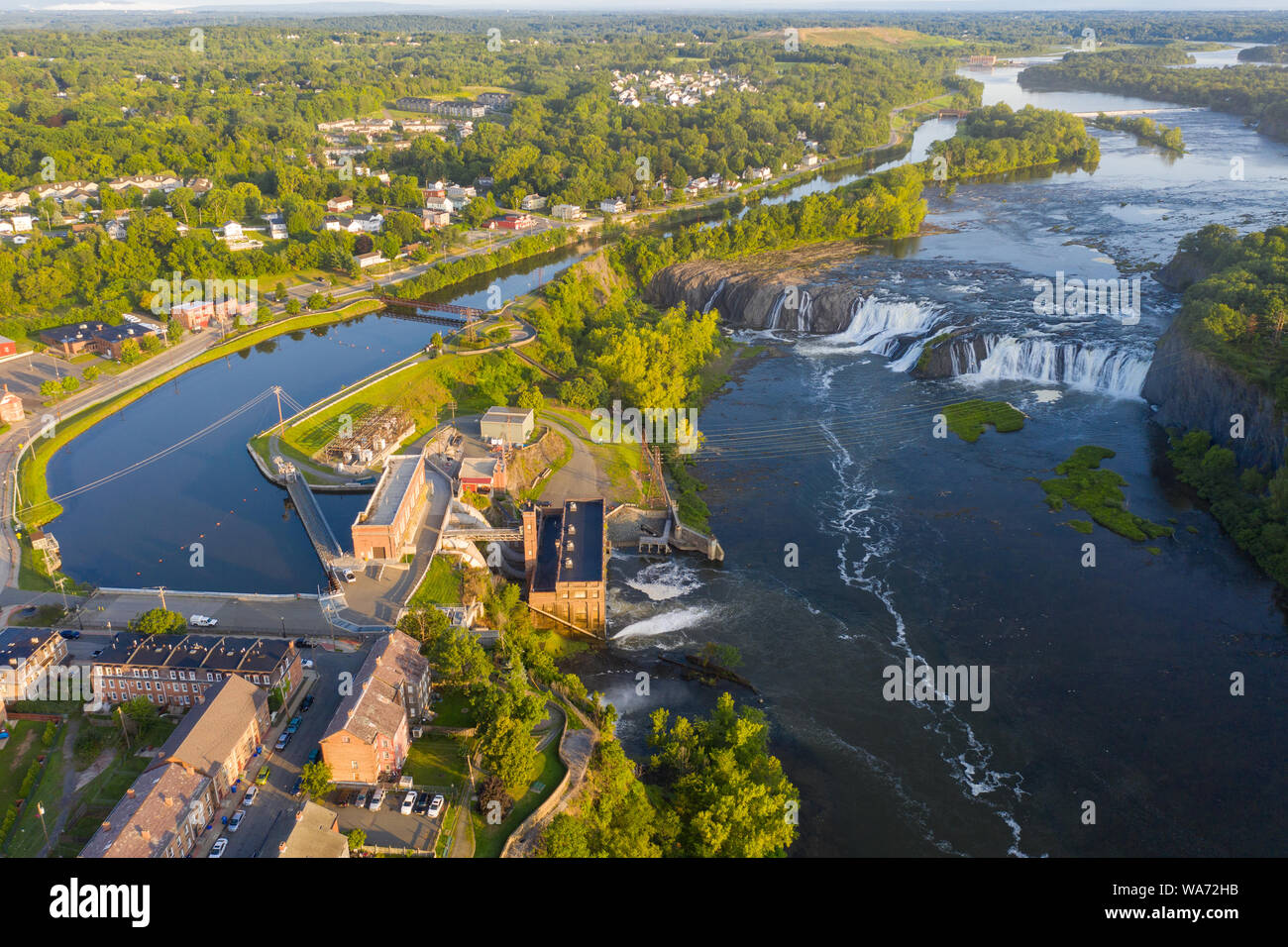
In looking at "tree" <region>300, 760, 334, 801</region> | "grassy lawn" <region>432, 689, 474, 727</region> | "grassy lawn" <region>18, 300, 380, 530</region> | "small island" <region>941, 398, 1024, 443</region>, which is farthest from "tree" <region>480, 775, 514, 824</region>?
"small island" <region>941, 398, 1024, 443</region>

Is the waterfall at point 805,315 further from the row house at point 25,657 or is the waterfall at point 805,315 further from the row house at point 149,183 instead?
the row house at point 149,183

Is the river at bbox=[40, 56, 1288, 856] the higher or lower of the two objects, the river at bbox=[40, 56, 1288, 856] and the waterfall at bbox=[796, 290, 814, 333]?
the lower

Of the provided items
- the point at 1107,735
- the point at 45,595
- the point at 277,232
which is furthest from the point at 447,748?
the point at 277,232

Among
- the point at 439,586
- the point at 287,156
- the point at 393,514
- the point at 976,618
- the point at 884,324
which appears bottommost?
the point at 976,618

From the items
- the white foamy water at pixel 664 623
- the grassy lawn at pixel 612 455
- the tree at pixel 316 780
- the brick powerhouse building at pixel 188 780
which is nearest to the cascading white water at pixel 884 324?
the grassy lawn at pixel 612 455

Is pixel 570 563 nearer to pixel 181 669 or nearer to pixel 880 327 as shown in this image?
pixel 181 669

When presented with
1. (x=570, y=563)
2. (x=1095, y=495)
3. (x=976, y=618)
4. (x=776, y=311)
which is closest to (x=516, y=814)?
(x=570, y=563)

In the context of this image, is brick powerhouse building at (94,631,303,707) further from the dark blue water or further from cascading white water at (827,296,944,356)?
cascading white water at (827,296,944,356)
